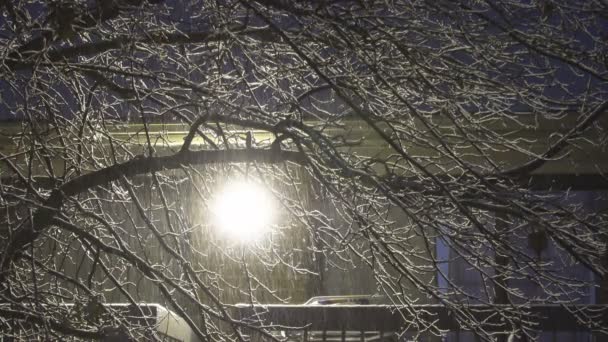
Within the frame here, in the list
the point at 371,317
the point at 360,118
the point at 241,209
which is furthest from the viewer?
the point at 241,209

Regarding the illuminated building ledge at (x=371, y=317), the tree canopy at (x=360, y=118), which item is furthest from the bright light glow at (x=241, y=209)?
the illuminated building ledge at (x=371, y=317)

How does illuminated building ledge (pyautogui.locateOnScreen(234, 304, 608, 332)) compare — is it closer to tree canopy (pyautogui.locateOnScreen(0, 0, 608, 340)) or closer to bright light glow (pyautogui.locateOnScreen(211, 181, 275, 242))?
tree canopy (pyautogui.locateOnScreen(0, 0, 608, 340))

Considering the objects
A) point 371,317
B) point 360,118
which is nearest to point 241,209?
point 371,317

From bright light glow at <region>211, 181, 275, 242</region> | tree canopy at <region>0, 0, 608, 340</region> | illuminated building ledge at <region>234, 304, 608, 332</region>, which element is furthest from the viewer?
bright light glow at <region>211, 181, 275, 242</region>

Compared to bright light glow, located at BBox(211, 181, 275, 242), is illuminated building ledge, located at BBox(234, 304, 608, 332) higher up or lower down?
lower down

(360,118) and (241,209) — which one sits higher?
(241,209)

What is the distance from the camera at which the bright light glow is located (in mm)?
8609

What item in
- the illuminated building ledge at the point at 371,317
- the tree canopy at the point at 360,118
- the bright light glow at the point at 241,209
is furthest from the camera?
the bright light glow at the point at 241,209

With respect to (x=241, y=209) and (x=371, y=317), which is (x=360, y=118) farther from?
(x=241, y=209)

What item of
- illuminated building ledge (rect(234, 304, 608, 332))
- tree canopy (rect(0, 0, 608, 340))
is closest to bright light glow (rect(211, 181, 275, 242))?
tree canopy (rect(0, 0, 608, 340))

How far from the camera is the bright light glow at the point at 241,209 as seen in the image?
28.2 ft


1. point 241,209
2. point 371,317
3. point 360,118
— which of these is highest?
point 241,209

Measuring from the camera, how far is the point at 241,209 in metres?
9.00

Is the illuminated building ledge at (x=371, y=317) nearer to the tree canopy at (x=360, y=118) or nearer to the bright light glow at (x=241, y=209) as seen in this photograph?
the tree canopy at (x=360, y=118)
